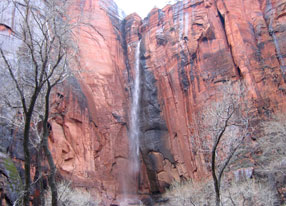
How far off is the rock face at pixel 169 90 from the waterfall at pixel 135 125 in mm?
653

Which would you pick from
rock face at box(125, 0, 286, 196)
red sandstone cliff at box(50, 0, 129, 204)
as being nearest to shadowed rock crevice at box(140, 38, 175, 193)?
rock face at box(125, 0, 286, 196)

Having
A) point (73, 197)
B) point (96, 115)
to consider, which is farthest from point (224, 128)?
point (96, 115)

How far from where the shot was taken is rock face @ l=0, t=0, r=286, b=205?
23531 millimetres

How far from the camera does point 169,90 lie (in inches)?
1127

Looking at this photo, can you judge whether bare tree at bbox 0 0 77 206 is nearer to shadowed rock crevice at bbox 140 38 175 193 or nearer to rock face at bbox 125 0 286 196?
shadowed rock crevice at bbox 140 38 175 193

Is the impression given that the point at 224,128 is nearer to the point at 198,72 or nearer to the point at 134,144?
the point at 198,72

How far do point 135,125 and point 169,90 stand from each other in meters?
4.97

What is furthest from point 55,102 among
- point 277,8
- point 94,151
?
point 277,8

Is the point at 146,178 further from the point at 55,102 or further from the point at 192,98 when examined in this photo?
the point at 55,102

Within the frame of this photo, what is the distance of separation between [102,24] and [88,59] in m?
6.38

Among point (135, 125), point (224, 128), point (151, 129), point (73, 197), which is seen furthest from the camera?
point (135, 125)

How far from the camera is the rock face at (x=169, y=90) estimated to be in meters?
23.5

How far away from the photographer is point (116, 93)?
30.6m

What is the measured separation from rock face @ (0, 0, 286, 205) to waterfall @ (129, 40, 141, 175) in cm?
65
